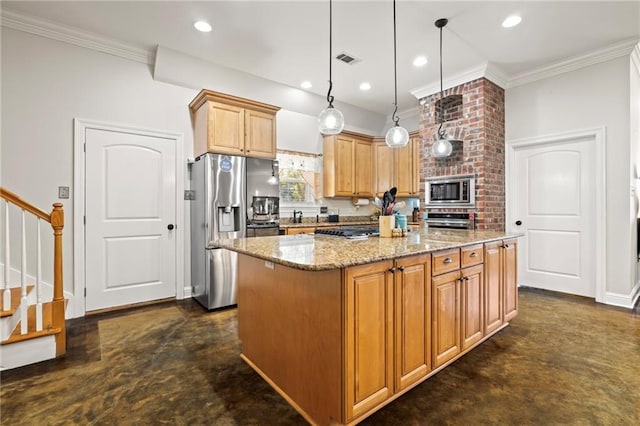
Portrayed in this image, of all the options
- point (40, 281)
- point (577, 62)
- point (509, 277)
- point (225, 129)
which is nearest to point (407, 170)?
point (577, 62)

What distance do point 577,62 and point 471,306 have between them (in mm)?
3552

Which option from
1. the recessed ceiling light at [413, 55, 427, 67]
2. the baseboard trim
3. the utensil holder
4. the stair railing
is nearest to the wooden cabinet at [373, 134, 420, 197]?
the recessed ceiling light at [413, 55, 427, 67]

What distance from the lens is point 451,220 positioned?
433cm

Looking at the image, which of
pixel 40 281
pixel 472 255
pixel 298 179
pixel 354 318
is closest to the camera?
pixel 354 318

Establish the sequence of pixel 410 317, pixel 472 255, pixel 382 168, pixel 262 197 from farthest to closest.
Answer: pixel 382 168 < pixel 262 197 < pixel 472 255 < pixel 410 317

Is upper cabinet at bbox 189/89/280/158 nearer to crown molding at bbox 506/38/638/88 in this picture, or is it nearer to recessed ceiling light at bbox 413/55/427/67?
recessed ceiling light at bbox 413/55/427/67

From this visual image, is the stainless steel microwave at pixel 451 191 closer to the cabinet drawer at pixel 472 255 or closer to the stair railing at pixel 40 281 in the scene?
the cabinet drawer at pixel 472 255

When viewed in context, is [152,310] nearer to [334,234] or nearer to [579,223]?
[334,234]

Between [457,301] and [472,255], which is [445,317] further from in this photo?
[472,255]

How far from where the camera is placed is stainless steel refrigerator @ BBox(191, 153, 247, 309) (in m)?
3.53

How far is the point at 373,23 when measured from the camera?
9.94 ft

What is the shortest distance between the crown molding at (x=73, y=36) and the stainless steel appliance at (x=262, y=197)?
1.70 metres

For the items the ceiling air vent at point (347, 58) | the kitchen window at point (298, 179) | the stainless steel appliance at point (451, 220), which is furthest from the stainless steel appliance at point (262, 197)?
the stainless steel appliance at point (451, 220)

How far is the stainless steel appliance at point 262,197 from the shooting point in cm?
381
